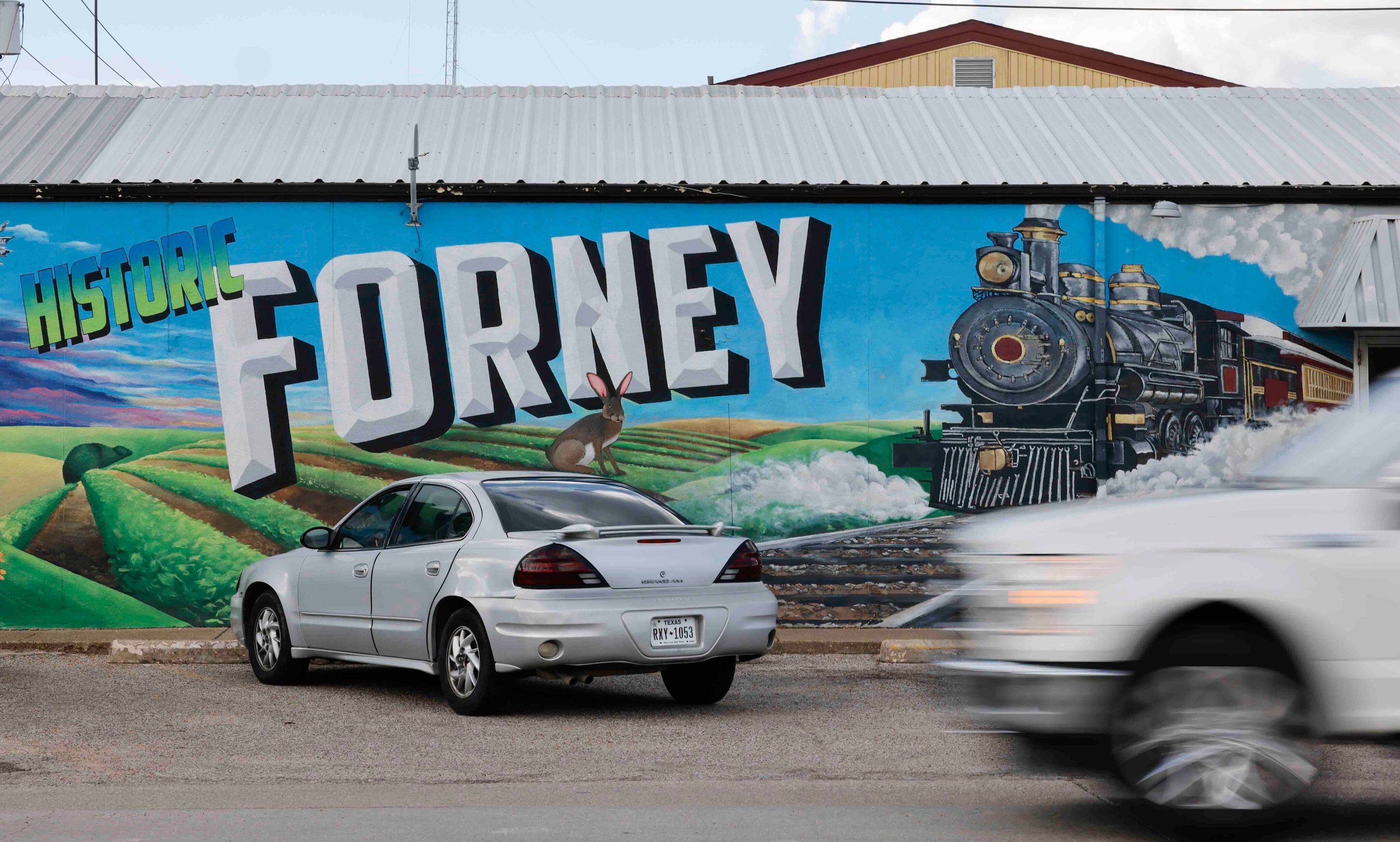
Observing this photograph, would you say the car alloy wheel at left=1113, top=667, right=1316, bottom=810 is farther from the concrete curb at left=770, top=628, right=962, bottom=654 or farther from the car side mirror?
the concrete curb at left=770, top=628, right=962, bottom=654

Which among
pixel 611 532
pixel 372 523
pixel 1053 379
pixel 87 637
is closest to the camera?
pixel 611 532

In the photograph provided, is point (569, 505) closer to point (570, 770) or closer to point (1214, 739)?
point (570, 770)

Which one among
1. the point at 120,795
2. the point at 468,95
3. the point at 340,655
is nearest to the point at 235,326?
the point at 468,95

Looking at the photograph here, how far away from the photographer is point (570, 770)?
686 centimetres

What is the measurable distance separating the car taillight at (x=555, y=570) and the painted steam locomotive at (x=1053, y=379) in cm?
578

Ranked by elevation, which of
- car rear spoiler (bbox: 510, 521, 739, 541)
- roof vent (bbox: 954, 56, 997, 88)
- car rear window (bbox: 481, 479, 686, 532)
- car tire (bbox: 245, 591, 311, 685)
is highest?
roof vent (bbox: 954, 56, 997, 88)

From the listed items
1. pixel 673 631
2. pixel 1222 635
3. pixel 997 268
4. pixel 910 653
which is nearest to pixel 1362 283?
pixel 997 268

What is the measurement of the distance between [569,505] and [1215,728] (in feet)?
15.4

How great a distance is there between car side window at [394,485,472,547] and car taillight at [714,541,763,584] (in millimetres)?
1607

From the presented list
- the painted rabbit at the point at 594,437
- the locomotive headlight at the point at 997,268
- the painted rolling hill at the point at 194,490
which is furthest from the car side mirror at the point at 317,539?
the locomotive headlight at the point at 997,268

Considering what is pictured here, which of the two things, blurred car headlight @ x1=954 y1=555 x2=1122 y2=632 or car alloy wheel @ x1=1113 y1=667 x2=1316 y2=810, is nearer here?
car alloy wheel @ x1=1113 y1=667 x2=1316 y2=810

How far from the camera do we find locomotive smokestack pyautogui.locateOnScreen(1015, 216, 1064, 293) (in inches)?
527

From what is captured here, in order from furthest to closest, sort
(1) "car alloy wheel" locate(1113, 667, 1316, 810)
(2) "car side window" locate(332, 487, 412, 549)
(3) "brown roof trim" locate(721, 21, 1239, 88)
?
1. (3) "brown roof trim" locate(721, 21, 1239, 88)
2. (2) "car side window" locate(332, 487, 412, 549)
3. (1) "car alloy wheel" locate(1113, 667, 1316, 810)

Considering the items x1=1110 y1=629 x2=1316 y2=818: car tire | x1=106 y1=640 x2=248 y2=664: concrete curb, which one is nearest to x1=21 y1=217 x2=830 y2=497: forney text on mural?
x1=106 y1=640 x2=248 y2=664: concrete curb
